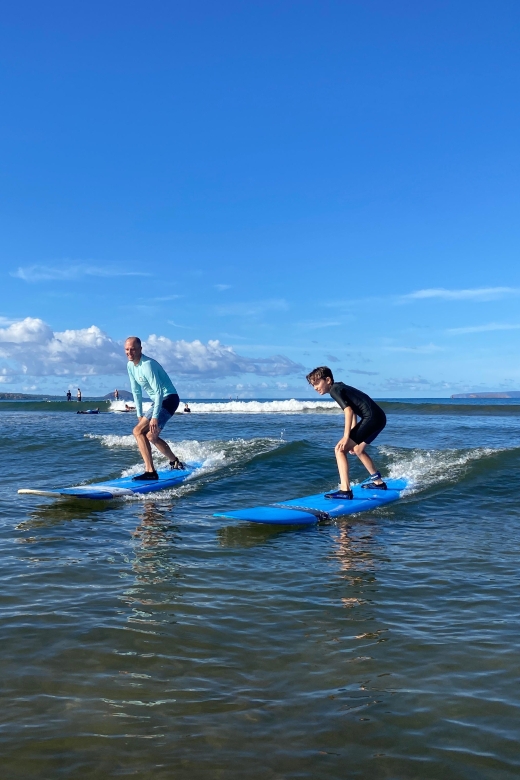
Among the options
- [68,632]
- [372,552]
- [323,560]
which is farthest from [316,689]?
[372,552]

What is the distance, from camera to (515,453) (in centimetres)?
1405

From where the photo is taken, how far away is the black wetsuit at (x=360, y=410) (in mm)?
9547

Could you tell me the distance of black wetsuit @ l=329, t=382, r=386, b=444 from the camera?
9547 millimetres

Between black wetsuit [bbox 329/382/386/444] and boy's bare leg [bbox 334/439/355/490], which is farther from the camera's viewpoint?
black wetsuit [bbox 329/382/386/444]

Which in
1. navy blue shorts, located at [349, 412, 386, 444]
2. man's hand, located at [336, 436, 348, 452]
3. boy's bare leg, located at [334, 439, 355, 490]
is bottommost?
boy's bare leg, located at [334, 439, 355, 490]

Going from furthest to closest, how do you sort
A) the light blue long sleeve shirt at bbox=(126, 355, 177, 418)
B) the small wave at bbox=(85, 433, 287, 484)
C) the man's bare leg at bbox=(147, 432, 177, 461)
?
the small wave at bbox=(85, 433, 287, 484)
the man's bare leg at bbox=(147, 432, 177, 461)
the light blue long sleeve shirt at bbox=(126, 355, 177, 418)

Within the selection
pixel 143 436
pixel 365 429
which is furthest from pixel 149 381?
pixel 365 429

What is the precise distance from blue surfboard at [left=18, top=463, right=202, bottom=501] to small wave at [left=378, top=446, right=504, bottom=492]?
14.0 ft

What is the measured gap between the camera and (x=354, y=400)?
964 cm

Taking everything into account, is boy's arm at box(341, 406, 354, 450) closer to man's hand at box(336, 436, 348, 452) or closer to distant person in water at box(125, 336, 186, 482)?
man's hand at box(336, 436, 348, 452)

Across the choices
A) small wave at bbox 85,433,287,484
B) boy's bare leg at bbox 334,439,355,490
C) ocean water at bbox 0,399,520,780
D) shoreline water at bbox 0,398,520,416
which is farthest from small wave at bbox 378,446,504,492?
shoreline water at bbox 0,398,520,416

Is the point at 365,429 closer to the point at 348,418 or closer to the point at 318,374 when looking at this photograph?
the point at 348,418

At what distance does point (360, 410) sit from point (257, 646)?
590 cm

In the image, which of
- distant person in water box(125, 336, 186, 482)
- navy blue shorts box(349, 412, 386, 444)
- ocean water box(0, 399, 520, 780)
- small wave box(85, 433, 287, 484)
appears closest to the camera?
ocean water box(0, 399, 520, 780)
